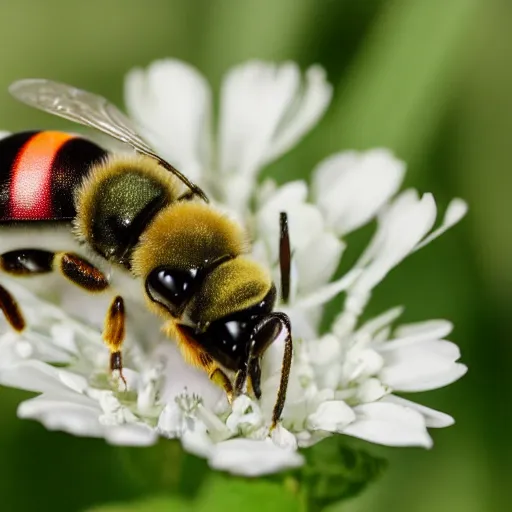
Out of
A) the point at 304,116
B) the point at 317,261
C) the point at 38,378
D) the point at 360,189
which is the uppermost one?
the point at 304,116

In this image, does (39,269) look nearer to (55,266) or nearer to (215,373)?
(55,266)

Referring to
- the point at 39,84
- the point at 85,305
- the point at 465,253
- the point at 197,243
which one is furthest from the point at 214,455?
the point at 465,253

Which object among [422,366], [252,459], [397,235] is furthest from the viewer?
[397,235]

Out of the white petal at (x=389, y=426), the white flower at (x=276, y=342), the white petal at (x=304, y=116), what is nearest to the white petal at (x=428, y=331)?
the white flower at (x=276, y=342)

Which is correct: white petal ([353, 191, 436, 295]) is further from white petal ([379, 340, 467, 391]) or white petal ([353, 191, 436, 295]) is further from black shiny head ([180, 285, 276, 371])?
black shiny head ([180, 285, 276, 371])

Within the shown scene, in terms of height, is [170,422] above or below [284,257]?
below

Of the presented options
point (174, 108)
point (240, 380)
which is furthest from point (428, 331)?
point (174, 108)

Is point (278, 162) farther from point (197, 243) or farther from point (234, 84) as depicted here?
point (197, 243)
